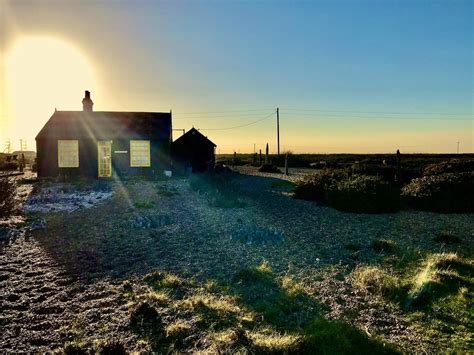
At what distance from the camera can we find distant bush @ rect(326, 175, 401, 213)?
12.9 meters

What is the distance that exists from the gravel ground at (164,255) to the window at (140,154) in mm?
11038

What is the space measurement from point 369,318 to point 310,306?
2.69ft

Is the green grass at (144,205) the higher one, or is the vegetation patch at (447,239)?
the green grass at (144,205)

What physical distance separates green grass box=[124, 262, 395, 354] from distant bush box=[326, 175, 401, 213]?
775cm

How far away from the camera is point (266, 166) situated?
35969 millimetres

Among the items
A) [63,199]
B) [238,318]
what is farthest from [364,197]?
[63,199]

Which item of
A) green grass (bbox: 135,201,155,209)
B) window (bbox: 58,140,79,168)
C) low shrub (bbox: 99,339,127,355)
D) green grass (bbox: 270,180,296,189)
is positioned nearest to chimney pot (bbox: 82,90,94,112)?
window (bbox: 58,140,79,168)

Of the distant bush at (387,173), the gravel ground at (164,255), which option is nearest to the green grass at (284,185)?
the distant bush at (387,173)

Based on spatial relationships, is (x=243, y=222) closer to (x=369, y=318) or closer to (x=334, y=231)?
(x=334, y=231)

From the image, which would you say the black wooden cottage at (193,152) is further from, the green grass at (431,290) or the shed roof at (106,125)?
the green grass at (431,290)

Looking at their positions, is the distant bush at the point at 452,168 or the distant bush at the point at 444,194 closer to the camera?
the distant bush at the point at 444,194

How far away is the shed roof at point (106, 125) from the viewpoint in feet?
80.6

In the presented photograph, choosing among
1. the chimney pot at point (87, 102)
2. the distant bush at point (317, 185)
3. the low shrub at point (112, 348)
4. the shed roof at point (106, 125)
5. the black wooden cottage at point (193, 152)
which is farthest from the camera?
the black wooden cottage at point (193, 152)

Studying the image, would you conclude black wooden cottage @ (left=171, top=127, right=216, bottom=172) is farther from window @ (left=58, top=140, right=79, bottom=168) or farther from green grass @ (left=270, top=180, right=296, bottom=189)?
green grass @ (left=270, top=180, right=296, bottom=189)
